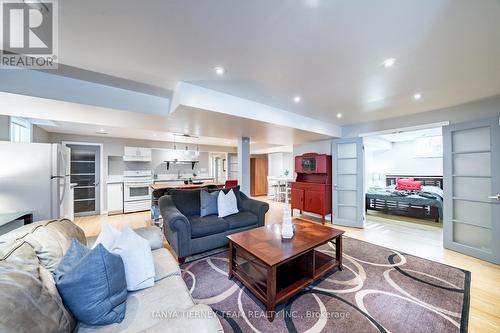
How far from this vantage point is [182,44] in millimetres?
1659

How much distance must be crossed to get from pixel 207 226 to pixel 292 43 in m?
2.53

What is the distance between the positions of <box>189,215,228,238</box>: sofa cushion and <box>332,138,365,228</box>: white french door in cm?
302

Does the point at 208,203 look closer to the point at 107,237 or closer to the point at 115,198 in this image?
the point at 107,237

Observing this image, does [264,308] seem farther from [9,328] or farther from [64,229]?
[64,229]

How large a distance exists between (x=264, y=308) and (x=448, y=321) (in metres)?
1.59

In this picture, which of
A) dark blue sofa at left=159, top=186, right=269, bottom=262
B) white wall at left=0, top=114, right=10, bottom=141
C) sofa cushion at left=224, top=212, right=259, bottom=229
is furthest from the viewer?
sofa cushion at left=224, top=212, right=259, bottom=229

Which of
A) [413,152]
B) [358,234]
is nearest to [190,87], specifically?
[358,234]

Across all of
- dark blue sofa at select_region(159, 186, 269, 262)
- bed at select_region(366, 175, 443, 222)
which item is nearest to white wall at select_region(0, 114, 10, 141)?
dark blue sofa at select_region(159, 186, 269, 262)

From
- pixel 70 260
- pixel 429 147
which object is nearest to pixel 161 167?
pixel 70 260

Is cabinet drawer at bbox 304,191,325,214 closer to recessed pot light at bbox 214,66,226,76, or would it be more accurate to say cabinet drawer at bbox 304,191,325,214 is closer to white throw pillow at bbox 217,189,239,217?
white throw pillow at bbox 217,189,239,217

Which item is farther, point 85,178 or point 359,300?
point 85,178

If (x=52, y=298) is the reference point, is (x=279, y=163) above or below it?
above

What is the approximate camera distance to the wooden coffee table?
1719 mm

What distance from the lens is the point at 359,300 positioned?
1.88 metres
